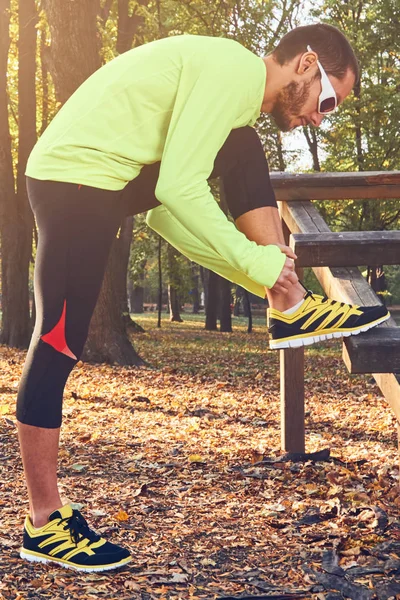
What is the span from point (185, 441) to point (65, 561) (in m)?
2.62

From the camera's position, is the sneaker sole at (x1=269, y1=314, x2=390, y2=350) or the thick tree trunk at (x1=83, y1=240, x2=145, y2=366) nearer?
the sneaker sole at (x1=269, y1=314, x2=390, y2=350)

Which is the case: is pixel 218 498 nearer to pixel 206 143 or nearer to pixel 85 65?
pixel 206 143

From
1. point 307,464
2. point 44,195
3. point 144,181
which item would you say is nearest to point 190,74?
point 144,181

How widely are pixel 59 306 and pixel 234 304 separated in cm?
5002

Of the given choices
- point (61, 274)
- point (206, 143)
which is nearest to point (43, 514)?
point (61, 274)

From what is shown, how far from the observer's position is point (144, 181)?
8.73 ft

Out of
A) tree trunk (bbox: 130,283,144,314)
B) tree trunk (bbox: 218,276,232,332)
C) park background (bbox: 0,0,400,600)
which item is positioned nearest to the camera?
park background (bbox: 0,0,400,600)

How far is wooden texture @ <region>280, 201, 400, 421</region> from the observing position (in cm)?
257

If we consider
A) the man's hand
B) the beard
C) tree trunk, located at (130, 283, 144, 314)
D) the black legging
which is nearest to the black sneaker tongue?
the black legging

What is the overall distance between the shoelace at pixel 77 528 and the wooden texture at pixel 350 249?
4.44ft

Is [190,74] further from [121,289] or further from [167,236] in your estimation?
[121,289]

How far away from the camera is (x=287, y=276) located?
255cm

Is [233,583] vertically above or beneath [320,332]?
beneath

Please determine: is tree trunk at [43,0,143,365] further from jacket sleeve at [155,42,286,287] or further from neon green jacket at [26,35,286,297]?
jacket sleeve at [155,42,286,287]
